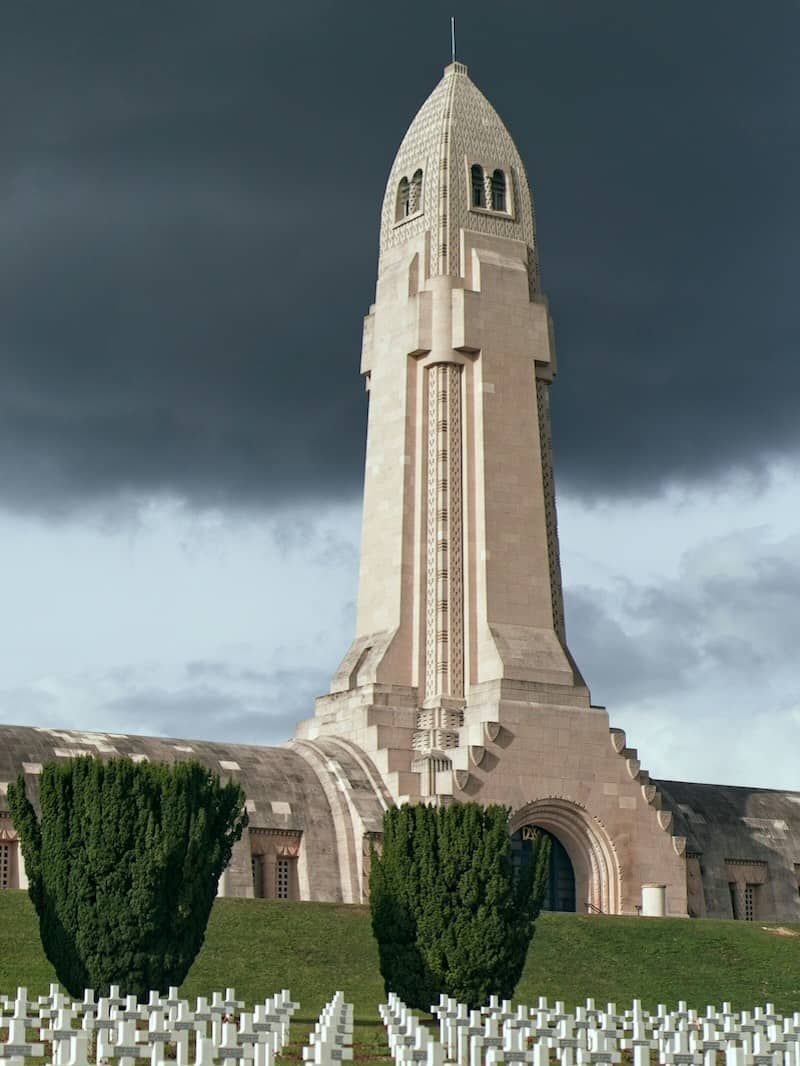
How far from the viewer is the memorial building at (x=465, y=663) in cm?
5519

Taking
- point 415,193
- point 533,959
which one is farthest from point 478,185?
point 533,959

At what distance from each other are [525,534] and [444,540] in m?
2.66

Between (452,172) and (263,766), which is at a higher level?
(452,172)

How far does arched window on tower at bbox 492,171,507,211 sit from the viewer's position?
209 ft

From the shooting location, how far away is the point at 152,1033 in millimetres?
24391

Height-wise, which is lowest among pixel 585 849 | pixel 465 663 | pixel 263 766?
pixel 585 849

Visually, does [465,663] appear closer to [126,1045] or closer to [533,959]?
[533,959]

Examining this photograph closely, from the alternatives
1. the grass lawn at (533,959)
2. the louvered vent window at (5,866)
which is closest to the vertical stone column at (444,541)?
the grass lawn at (533,959)

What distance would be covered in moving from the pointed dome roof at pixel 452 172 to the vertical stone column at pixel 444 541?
435cm

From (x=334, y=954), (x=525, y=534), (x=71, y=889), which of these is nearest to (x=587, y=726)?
(x=525, y=534)

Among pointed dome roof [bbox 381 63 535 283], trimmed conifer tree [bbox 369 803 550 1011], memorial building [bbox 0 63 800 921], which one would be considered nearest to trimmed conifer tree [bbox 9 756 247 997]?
trimmed conifer tree [bbox 369 803 550 1011]

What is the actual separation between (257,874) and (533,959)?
12103 millimetres

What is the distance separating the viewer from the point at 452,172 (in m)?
62.9

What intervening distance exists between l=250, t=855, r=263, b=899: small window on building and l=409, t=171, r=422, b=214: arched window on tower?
2175 cm
